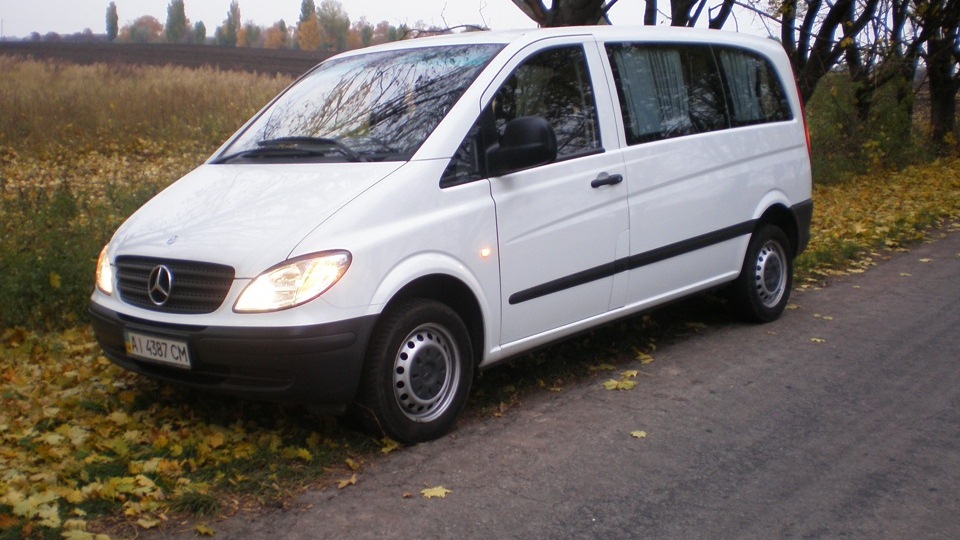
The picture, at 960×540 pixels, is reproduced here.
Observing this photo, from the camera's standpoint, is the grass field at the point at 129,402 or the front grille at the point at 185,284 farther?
the front grille at the point at 185,284

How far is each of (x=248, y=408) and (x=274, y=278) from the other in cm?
121

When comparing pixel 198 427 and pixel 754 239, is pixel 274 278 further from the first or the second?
pixel 754 239

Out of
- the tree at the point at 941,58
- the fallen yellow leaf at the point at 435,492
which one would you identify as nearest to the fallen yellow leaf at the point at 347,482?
the fallen yellow leaf at the point at 435,492

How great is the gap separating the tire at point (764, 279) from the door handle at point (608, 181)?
174 centimetres

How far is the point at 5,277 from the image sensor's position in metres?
7.29

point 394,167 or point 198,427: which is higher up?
point 394,167

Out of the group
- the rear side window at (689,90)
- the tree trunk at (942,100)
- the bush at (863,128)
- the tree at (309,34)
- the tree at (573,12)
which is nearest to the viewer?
the rear side window at (689,90)

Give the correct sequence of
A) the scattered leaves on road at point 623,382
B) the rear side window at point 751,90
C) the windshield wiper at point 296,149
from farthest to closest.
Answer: the rear side window at point 751,90
the scattered leaves on road at point 623,382
the windshield wiper at point 296,149

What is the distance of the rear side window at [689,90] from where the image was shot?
6.43 metres

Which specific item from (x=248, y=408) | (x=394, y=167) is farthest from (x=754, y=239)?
(x=248, y=408)

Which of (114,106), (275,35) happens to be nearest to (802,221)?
(114,106)

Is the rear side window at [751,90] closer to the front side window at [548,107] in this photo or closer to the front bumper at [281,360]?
the front side window at [548,107]

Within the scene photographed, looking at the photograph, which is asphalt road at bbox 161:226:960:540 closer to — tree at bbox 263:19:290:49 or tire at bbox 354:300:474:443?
tire at bbox 354:300:474:443

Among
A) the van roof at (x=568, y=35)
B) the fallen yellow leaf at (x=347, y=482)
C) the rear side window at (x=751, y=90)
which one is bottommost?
the fallen yellow leaf at (x=347, y=482)
